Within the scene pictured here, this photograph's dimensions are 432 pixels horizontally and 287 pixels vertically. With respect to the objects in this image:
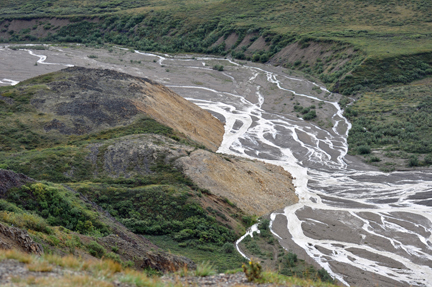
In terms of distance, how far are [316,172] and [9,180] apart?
29467 millimetres

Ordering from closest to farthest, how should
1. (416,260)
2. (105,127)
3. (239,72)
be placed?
(416,260), (105,127), (239,72)

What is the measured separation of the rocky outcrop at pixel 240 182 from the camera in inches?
1236

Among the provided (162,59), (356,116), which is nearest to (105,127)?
(356,116)

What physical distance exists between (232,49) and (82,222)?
81.2 meters

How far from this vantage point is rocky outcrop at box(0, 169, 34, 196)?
19.6 meters

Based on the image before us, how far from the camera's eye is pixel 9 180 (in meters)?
20.1

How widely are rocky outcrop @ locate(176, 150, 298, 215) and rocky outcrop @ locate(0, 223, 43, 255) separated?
17.5 metres

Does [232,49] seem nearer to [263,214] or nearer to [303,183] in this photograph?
[303,183]

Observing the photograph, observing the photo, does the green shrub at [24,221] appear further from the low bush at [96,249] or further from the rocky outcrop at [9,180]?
the rocky outcrop at [9,180]

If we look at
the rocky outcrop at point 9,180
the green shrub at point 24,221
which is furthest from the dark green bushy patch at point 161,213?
the green shrub at point 24,221

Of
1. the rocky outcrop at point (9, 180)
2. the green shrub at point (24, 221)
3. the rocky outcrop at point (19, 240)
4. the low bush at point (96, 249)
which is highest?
the rocky outcrop at point (19, 240)

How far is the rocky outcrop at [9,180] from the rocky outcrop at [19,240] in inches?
256

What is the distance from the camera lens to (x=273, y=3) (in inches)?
4417

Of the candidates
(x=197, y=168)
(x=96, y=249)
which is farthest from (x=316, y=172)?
(x=96, y=249)
